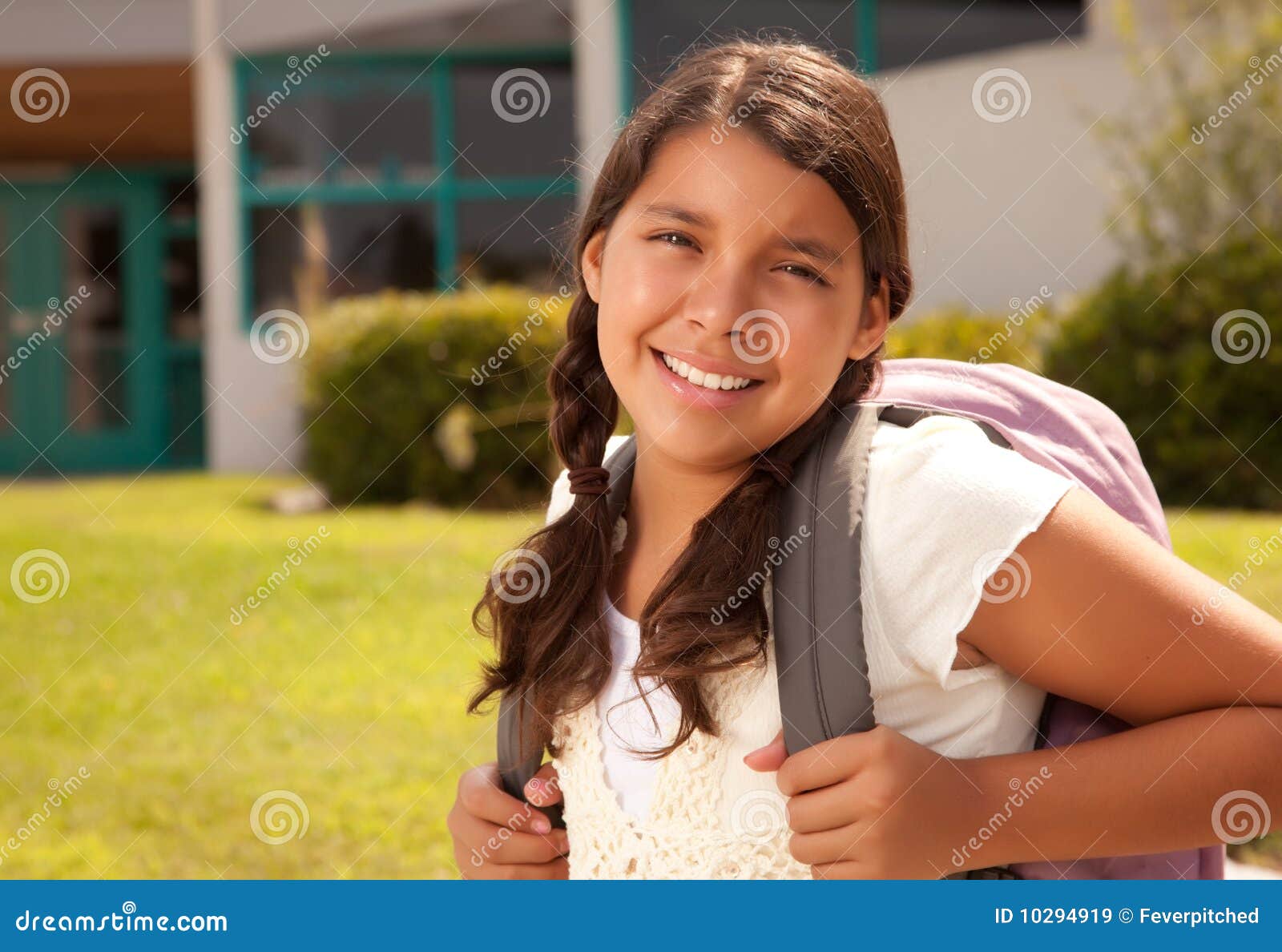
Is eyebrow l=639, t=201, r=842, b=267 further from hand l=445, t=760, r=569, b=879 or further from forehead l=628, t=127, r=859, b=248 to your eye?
hand l=445, t=760, r=569, b=879

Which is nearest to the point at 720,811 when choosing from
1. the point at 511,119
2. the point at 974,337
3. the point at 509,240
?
the point at 974,337

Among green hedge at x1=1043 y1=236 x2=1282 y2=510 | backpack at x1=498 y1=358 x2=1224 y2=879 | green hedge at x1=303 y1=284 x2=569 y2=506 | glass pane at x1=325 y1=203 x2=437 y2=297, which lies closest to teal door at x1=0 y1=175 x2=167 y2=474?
glass pane at x1=325 y1=203 x2=437 y2=297

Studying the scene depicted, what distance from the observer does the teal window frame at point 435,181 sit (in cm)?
1136

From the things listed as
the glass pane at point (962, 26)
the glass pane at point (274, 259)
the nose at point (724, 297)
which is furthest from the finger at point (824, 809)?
the glass pane at point (274, 259)

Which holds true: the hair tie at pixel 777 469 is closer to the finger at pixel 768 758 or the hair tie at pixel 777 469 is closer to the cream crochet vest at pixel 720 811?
→ the cream crochet vest at pixel 720 811

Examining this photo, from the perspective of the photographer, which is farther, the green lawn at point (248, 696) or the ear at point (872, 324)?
the green lawn at point (248, 696)

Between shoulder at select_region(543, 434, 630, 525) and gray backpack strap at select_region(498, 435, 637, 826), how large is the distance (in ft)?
0.24

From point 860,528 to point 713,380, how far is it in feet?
0.97

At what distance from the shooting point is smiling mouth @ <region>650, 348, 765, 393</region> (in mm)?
1657

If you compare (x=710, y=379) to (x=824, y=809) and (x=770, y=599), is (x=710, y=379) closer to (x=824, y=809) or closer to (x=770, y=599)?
(x=770, y=599)

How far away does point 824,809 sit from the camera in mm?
1469

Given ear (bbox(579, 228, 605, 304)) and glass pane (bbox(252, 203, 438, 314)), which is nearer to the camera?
ear (bbox(579, 228, 605, 304))

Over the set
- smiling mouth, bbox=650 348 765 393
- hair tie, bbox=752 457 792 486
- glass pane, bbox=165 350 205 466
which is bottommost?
glass pane, bbox=165 350 205 466

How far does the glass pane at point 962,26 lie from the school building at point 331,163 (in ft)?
0.06
